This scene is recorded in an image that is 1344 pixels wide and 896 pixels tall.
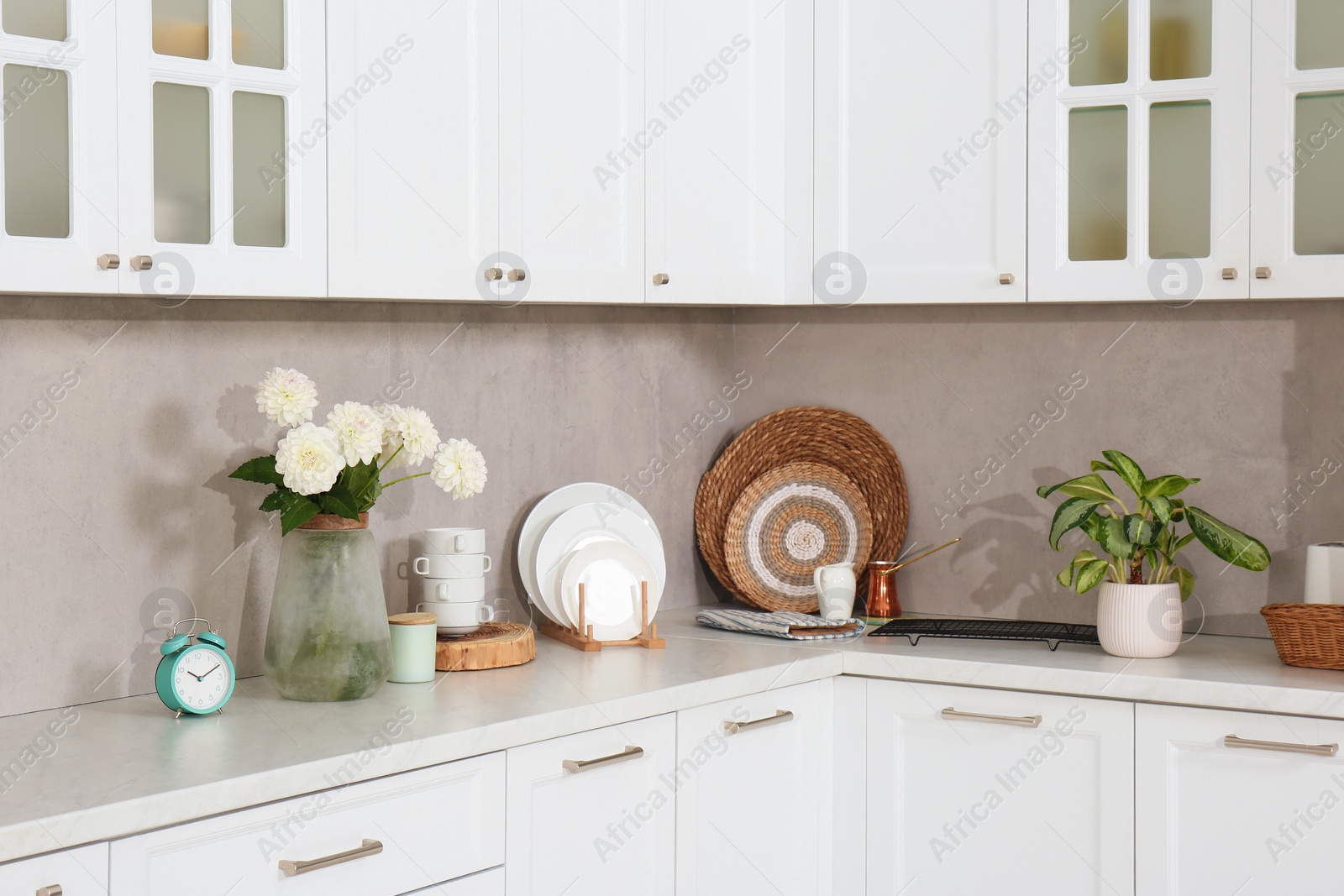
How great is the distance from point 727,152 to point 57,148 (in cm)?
128

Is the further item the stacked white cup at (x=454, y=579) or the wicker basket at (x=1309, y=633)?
the stacked white cup at (x=454, y=579)

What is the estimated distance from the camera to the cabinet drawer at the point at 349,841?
4.94ft

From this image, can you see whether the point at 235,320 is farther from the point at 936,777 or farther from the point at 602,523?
the point at 936,777

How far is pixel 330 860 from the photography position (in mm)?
1641

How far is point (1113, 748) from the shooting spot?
7.18 ft

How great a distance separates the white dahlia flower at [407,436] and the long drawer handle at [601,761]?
55 cm

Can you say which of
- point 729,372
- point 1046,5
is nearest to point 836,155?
point 1046,5

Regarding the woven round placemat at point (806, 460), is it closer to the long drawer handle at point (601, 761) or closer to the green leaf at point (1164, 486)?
the green leaf at point (1164, 486)

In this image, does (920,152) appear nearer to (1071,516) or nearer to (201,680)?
(1071,516)

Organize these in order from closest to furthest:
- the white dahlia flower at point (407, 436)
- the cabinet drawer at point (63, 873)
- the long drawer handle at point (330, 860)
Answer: the cabinet drawer at point (63, 873) < the long drawer handle at point (330, 860) < the white dahlia flower at point (407, 436)

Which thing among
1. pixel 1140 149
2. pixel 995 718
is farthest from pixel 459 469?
pixel 1140 149

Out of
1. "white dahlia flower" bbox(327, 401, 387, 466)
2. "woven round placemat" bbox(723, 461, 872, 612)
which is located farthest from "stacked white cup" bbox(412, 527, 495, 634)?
"woven round placemat" bbox(723, 461, 872, 612)

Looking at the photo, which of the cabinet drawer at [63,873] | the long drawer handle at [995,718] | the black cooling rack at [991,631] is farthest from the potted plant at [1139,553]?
the cabinet drawer at [63,873]

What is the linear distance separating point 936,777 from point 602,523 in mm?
820
